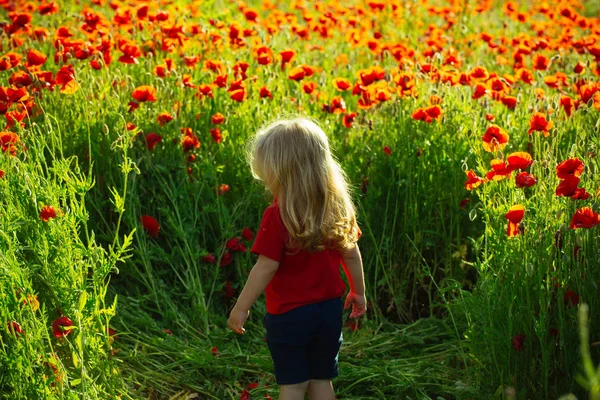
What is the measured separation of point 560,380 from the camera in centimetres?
255

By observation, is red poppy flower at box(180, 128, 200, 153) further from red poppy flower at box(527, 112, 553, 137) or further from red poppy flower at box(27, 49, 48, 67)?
red poppy flower at box(527, 112, 553, 137)

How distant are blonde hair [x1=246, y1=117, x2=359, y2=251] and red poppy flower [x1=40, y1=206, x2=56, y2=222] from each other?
64cm

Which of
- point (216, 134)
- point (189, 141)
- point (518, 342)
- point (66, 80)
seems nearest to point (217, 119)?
point (216, 134)

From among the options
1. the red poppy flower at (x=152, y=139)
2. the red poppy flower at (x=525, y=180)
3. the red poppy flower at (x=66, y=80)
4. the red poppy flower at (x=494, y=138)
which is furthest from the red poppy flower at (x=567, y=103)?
the red poppy flower at (x=66, y=80)

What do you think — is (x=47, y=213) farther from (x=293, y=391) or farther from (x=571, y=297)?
(x=571, y=297)

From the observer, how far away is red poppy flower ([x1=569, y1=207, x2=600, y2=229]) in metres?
2.29

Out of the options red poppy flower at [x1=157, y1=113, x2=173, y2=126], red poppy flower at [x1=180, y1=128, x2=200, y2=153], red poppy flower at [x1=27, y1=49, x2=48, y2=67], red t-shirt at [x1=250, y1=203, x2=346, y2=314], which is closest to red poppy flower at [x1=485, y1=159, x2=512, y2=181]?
red t-shirt at [x1=250, y1=203, x2=346, y2=314]

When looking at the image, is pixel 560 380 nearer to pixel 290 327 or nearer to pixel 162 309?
pixel 290 327

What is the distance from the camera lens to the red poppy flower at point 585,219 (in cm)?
229

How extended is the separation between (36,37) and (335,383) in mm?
2656

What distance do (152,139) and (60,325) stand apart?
1283 millimetres

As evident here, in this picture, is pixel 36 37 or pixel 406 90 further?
pixel 36 37

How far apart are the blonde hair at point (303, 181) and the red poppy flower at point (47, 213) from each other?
64cm

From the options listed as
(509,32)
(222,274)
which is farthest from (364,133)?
(509,32)
